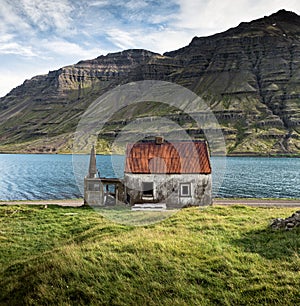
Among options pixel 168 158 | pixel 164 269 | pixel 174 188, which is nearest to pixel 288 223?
pixel 164 269

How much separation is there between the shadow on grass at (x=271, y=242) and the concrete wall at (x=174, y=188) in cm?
1607

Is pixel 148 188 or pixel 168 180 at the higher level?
pixel 168 180

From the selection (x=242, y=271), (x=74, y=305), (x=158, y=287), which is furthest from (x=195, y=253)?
(x=74, y=305)

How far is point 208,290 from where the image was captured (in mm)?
12281

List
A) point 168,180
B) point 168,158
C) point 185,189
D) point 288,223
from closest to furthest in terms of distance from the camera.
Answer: point 288,223
point 168,180
point 185,189
point 168,158

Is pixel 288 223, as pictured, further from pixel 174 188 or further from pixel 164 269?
pixel 174 188

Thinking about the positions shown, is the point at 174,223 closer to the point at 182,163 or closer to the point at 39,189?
the point at 182,163

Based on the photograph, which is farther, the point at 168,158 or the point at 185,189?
the point at 168,158

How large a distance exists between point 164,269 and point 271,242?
7072 millimetres

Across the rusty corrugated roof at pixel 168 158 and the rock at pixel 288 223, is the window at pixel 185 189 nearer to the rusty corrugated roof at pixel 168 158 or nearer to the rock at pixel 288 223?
the rusty corrugated roof at pixel 168 158

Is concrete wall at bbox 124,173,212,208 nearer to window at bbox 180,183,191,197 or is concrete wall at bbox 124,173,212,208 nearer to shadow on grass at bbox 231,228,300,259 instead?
window at bbox 180,183,191,197

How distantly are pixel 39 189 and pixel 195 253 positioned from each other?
7183cm

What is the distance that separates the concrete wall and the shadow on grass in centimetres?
1607

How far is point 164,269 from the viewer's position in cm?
1391
